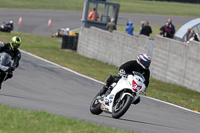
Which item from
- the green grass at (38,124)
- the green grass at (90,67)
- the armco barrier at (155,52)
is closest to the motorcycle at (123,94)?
the green grass at (38,124)

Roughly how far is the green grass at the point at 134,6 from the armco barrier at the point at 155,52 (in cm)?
2305

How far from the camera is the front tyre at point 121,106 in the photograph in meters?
10.1

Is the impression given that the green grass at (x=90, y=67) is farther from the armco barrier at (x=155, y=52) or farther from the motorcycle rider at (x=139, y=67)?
the motorcycle rider at (x=139, y=67)

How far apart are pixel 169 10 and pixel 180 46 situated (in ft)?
127

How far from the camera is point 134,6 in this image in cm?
5978

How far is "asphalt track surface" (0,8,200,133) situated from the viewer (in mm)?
10727

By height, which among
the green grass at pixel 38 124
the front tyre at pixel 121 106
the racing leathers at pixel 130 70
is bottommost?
the front tyre at pixel 121 106

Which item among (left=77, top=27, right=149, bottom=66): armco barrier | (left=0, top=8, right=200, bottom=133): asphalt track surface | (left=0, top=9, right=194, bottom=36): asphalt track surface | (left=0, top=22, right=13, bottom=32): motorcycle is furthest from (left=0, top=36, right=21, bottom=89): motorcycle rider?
(left=0, top=9, right=194, bottom=36): asphalt track surface

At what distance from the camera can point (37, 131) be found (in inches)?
282

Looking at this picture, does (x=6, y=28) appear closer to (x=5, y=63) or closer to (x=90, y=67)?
(x=90, y=67)

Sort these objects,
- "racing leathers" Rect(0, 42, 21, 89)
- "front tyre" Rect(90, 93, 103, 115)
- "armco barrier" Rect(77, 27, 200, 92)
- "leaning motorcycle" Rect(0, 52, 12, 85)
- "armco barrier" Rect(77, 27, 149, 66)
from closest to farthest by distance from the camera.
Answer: "front tyre" Rect(90, 93, 103, 115)
"leaning motorcycle" Rect(0, 52, 12, 85)
"racing leathers" Rect(0, 42, 21, 89)
"armco barrier" Rect(77, 27, 200, 92)
"armco barrier" Rect(77, 27, 149, 66)

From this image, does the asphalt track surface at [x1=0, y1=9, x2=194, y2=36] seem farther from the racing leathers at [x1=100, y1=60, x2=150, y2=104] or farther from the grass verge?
the racing leathers at [x1=100, y1=60, x2=150, y2=104]

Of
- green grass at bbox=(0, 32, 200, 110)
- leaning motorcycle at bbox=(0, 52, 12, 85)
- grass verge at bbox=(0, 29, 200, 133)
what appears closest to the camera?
grass verge at bbox=(0, 29, 200, 133)

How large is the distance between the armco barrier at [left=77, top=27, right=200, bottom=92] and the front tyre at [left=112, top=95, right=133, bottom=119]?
8.98 meters
